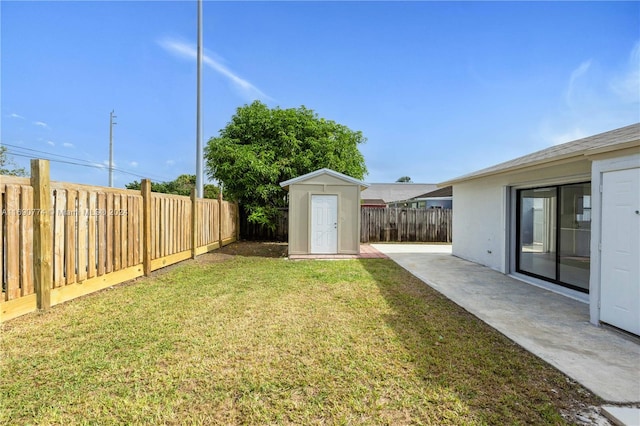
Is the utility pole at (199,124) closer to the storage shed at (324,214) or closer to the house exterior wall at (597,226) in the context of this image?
the storage shed at (324,214)

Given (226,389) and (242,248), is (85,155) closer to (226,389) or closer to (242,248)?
(242,248)

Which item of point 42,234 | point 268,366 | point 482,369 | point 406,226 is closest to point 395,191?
point 406,226

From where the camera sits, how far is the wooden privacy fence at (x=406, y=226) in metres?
15.1

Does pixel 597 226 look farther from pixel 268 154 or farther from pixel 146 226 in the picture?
pixel 268 154

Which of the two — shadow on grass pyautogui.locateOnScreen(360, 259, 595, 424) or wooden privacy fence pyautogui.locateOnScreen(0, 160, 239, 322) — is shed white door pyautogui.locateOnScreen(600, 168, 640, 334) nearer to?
shadow on grass pyautogui.locateOnScreen(360, 259, 595, 424)

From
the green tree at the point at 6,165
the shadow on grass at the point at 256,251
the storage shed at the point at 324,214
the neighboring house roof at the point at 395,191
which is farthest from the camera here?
the neighboring house roof at the point at 395,191

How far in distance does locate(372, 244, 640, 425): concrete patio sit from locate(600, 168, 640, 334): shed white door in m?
0.29

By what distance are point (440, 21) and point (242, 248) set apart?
10.7 metres

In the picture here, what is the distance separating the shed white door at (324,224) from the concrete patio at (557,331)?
341 cm

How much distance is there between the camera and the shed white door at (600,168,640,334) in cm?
353

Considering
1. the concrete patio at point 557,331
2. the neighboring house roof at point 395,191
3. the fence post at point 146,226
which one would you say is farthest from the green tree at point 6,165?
the neighboring house roof at point 395,191

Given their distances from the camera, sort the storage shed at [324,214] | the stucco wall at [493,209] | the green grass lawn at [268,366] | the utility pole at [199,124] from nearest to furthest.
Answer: the green grass lawn at [268,366] → the stucco wall at [493,209] → the storage shed at [324,214] → the utility pole at [199,124]

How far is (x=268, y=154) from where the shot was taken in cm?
1317

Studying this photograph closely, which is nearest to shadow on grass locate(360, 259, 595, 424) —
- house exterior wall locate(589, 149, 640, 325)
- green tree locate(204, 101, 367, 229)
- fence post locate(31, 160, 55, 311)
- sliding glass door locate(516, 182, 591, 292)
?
house exterior wall locate(589, 149, 640, 325)
